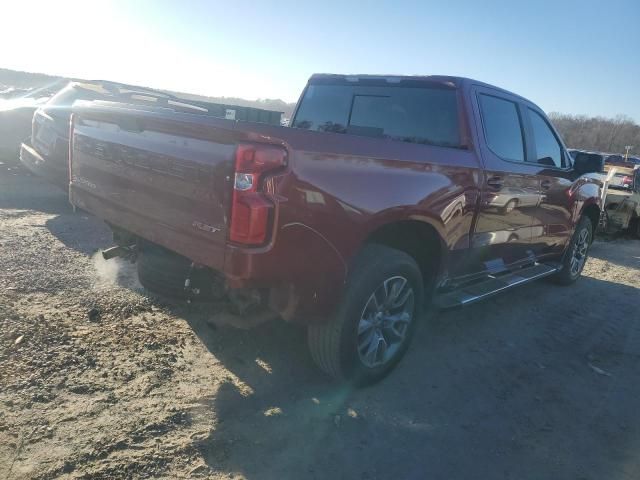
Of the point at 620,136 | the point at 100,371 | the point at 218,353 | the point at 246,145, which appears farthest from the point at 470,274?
the point at 620,136

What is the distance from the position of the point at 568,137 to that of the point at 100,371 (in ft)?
205

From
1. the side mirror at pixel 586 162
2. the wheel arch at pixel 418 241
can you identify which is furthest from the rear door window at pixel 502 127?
the side mirror at pixel 586 162

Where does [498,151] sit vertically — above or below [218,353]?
above

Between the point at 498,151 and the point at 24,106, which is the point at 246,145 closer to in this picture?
the point at 498,151

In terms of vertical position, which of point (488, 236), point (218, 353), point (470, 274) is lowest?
point (218, 353)

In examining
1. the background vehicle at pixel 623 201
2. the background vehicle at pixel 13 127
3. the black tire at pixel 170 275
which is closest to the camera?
the black tire at pixel 170 275

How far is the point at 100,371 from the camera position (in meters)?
3.16

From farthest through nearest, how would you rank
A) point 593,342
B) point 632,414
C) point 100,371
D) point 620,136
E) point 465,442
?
point 620,136
point 593,342
point 632,414
point 100,371
point 465,442

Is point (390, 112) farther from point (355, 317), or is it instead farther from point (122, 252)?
point (122, 252)

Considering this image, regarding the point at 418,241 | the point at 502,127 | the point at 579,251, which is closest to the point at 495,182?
the point at 502,127

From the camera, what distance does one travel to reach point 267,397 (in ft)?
10.3

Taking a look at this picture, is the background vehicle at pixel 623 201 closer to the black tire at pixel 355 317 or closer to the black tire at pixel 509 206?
the black tire at pixel 509 206

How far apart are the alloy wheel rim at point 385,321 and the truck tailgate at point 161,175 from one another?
117cm

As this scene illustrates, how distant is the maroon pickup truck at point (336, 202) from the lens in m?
2.52
